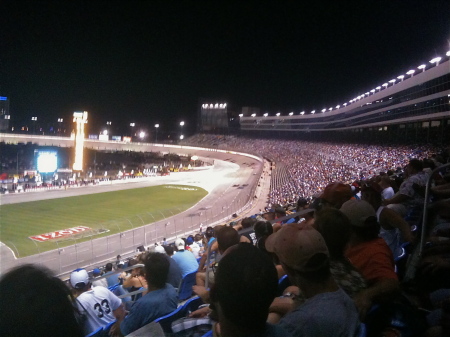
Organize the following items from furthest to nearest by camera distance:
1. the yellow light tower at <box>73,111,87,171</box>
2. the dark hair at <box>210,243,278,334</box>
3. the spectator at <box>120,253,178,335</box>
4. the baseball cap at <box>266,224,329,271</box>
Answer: the yellow light tower at <box>73,111,87,171</box> → the spectator at <box>120,253,178,335</box> → the baseball cap at <box>266,224,329,271</box> → the dark hair at <box>210,243,278,334</box>

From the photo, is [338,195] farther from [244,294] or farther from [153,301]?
[244,294]

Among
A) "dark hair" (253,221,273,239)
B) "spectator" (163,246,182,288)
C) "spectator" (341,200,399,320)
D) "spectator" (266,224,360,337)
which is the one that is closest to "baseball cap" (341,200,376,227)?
"spectator" (341,200,399,320)

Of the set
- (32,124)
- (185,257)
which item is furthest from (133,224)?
(32,124)

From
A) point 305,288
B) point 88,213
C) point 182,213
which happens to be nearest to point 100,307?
point 305,288

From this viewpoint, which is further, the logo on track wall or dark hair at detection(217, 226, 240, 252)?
the logo on track wall

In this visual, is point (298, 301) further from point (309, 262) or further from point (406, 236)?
point (406, 236)

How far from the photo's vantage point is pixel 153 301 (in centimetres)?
329

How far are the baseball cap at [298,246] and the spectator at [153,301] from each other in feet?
5.67

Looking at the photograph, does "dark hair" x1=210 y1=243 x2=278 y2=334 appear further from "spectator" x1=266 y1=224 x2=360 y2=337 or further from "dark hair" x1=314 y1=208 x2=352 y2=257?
"dark hair" x1=314 y1=208 x2=352 y2=257

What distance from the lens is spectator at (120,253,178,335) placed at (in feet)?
10.6

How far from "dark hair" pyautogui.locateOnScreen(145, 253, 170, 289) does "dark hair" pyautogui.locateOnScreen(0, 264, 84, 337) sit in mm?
2060

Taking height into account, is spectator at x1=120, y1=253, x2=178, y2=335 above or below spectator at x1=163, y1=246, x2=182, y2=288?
above

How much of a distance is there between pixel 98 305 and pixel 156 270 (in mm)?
888

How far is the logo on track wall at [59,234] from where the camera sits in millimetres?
23672
